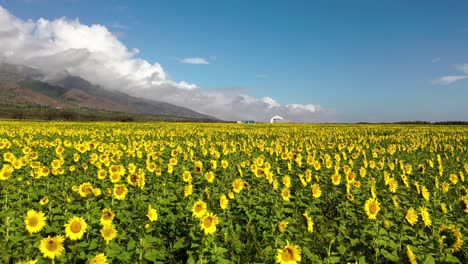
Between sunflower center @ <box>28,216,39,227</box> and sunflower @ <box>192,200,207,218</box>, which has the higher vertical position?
sunflower @ <box>192,200,207,218</box>

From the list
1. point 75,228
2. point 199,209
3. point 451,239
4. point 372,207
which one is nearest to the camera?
point 451,239

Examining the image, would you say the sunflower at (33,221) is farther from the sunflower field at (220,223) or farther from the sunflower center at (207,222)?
the sunflower center at (207,222)

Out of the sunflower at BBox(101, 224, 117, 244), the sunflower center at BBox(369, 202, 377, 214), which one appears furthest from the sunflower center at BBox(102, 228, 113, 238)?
the sunflower center at BBox(369, 202, 377, 214)

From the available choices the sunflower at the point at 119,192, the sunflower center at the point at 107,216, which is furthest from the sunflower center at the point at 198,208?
the sunflower at the point at 119,192

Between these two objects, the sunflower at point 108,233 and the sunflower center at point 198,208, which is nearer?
the sunflower at point 108,233

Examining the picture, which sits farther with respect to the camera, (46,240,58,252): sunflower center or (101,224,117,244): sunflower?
(101,224,117,244): sunflower

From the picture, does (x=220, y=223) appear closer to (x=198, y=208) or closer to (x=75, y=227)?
(x=198, y=208)

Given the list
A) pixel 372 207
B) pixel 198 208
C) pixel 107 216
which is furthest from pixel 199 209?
pixel 372 207

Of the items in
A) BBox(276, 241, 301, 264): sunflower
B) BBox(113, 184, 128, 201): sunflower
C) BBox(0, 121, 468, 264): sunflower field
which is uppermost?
BBox(113, 184, 128, 201): sunflower

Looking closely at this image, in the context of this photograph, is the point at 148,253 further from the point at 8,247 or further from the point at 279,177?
the point at 279,177

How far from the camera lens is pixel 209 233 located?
5.40m

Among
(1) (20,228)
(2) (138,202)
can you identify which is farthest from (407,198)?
(1) (20,228)

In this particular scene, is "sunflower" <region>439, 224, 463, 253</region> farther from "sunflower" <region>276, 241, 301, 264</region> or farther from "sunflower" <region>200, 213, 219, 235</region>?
"sunflower" <region>200, 213, 219, 235</region>

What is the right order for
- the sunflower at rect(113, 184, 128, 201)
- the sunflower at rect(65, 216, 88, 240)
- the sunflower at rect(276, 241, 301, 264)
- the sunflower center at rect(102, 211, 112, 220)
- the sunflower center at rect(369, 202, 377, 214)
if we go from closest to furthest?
the sunflower at rect(276, 241, 301, 264) → the sunflower at rect(65, 216, 88, 240) → the sunflower center at rect(102, 211, 112, 220) → the sunflower center at rect(369, 202, 377, 214) → the sunflower at rect(113, 184, 128, 201)
